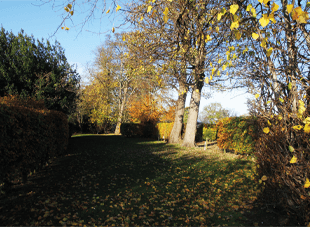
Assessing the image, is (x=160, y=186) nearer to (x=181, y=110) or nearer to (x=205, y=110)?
(x=181, y=110)

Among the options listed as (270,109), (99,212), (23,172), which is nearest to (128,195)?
(99,212)

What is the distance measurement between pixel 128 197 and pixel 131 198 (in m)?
0.08

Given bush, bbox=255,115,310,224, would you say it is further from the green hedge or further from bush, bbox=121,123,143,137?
bush, bbox=121,123,143,137

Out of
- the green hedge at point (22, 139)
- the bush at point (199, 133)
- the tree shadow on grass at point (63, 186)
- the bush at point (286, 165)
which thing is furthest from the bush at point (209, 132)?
the bush at point (286, 165)

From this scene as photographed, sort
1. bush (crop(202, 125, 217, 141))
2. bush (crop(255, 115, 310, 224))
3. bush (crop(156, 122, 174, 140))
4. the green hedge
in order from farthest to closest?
1. bush (crop(156, 122, 174, 140))
2. bush (crop(202, 125, 217, 141))
3. the green hedge
4. bush (crop(255, 115, 310, 224))

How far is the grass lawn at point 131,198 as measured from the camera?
3.66 m

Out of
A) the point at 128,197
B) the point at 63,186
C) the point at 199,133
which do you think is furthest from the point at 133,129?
the point at 128,197

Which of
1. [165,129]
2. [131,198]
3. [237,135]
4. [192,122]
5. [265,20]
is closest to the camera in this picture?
[265,20]

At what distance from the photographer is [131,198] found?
4.69m

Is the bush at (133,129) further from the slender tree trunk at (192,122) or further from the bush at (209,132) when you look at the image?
the slender tree trunk at (192,122)

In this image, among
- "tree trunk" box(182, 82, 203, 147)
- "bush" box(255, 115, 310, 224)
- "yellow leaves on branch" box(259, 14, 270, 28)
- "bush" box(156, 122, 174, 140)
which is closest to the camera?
"yellow leaves on branch" box(259, 14, 270, 28)

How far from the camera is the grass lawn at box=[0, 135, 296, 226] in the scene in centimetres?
366

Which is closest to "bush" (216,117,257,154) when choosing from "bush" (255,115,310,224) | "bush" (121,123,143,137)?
"bush" (255,115,310,224)

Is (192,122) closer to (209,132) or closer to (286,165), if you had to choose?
(209,132)
